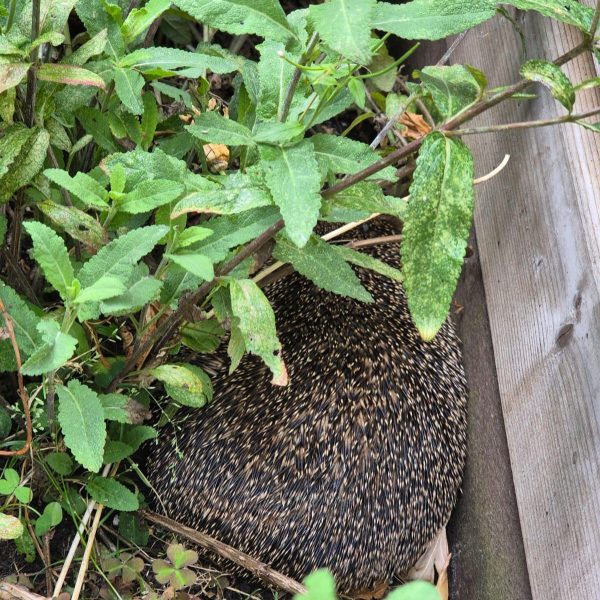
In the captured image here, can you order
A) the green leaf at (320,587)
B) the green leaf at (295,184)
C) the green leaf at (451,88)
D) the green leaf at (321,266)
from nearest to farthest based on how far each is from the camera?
the green leaf at (320,587) → the green leaf at (295,184) → the green leaf at (451,88) → the green leaf at (321,266)

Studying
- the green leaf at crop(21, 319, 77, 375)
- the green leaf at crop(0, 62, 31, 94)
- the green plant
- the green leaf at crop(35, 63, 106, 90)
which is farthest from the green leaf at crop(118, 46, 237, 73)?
the green leaf at crop(21, 319, 77, 375)

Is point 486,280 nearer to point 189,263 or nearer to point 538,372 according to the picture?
point 538,372

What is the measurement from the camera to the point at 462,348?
2.57m

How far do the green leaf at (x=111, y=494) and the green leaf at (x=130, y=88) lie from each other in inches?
33.3

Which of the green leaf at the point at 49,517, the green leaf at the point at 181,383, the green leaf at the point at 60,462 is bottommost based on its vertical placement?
the green leaf at the point at 49,517

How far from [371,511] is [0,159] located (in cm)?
124

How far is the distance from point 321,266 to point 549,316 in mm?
608

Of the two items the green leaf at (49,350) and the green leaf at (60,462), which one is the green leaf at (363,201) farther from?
the green leaf at (60,462)

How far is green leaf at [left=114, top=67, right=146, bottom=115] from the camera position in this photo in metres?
1.74

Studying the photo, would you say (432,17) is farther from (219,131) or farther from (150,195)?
(150,195)

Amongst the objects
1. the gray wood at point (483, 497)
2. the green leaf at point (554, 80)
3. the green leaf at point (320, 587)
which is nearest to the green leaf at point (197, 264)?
the green leaf at point (554, 80)

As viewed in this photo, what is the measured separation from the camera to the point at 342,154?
161cm

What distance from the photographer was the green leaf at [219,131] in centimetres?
161

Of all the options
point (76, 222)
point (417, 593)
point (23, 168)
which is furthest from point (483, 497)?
point (417, 593)
